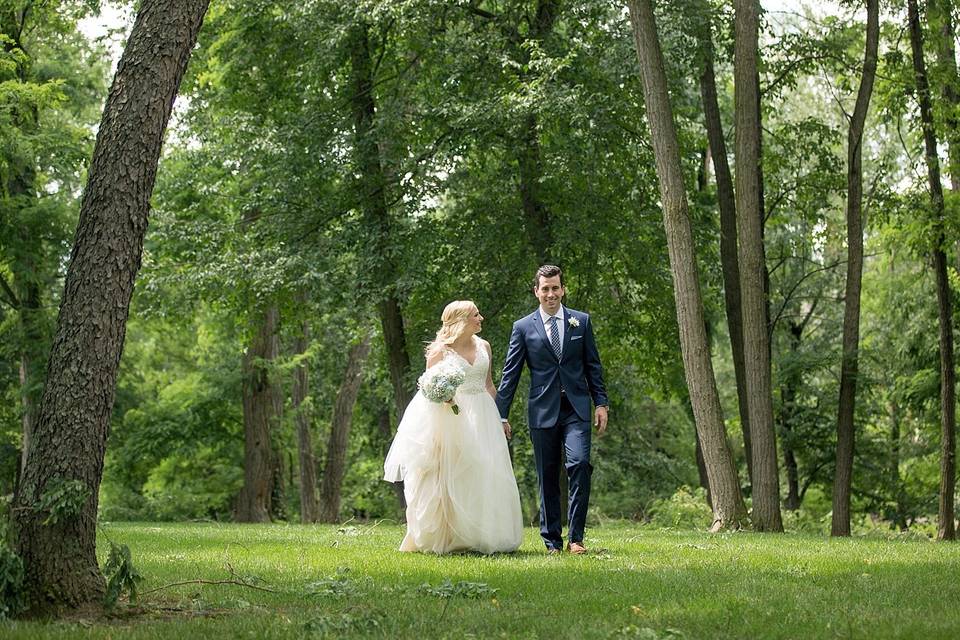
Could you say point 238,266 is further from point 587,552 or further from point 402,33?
point 587,552

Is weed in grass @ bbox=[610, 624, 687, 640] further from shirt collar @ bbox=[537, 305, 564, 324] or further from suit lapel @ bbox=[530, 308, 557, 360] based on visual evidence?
shirt collar @ bbox=[537, 305, 564, 324]

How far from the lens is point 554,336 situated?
1023 cm

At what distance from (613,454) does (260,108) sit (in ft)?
48.2

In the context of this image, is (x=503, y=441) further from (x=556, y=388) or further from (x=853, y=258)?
(x=853, y=258)

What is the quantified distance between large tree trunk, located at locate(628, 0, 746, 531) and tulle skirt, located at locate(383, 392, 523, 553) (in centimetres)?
554

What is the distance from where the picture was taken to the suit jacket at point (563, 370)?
10.1 m

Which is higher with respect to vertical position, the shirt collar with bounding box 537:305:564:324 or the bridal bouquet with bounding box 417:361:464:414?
the shirt collar with bounding box 537:305:564:324

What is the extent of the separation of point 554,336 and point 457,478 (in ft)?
4.88

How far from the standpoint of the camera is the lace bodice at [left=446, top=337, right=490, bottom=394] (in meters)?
10.5

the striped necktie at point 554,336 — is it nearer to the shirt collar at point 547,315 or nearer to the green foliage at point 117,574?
the shirt collar at point 547,315

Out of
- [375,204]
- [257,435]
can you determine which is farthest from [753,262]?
[257,435]

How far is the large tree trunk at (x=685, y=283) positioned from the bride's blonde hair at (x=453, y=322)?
5420 mm

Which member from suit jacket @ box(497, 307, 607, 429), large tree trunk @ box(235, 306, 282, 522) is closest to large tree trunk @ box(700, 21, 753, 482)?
suit jacket @ box(497, 307, 607, 429)

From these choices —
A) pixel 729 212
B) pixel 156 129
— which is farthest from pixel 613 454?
pixel 156 129
